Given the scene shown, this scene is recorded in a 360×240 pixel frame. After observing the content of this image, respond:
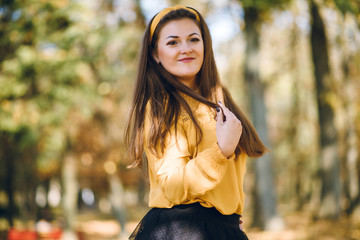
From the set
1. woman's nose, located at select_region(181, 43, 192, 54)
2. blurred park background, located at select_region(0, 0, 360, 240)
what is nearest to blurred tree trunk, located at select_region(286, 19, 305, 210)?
blurred park background, located at select_region(0, 0, 360, 240)

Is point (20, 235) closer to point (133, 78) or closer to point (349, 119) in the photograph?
point (133, 78)

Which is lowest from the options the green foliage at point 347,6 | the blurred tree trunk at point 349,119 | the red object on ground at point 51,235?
the red object on ground at point 51,235

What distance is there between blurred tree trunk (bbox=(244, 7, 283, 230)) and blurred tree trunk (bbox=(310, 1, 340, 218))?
154 cm

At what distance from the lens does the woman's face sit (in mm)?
1908

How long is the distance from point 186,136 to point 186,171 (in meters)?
0.18

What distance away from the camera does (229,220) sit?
1.81 m

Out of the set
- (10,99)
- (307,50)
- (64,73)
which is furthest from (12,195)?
(307,50)

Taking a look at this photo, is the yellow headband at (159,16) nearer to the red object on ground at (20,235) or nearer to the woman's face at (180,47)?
the woman's face at (180,47)

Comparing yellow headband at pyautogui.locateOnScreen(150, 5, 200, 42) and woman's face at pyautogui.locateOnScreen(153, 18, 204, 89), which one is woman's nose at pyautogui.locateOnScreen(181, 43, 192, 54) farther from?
yellow headband at pyautogui.locateOnScreen(150, 5, 200, 42)

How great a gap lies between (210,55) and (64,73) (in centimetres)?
1113

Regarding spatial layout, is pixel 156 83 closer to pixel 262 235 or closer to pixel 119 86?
pixel 262 235

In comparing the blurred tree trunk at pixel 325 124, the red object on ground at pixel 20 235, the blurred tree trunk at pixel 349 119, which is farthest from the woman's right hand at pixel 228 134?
the red object on ground at pixel 20 235

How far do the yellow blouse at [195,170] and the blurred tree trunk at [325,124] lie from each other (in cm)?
1022

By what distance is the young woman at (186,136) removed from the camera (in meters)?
1.62
